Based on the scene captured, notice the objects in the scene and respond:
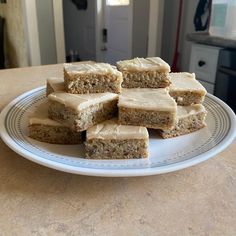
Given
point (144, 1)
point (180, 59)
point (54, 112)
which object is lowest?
point (180, 59)

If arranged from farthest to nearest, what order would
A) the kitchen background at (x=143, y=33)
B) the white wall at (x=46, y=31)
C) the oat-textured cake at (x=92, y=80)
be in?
the white wall at (x=46, y=31), the kitchen background at (x=143, y=33), the oat-textured cake at (x=92, y=80)

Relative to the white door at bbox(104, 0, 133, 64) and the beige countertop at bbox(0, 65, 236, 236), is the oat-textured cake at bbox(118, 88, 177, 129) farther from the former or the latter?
the white door at bbox(104, 0, 133, 64)

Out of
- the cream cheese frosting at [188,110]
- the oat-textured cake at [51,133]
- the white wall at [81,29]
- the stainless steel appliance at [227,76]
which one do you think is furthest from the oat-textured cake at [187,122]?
the white wall at [81,29]

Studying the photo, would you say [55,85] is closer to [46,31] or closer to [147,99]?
[147,99]

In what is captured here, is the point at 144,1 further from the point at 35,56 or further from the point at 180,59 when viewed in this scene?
the point at 35,56

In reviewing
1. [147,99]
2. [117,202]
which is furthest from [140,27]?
[117,202]

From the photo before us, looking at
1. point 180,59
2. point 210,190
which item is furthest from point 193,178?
point 180,59

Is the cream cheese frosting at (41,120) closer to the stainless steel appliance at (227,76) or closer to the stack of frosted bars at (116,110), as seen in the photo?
the stack of frosted bars at (116,110)
